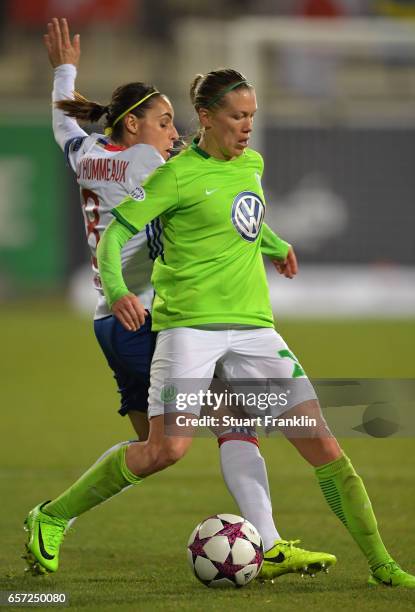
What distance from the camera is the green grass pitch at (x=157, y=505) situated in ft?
17.5

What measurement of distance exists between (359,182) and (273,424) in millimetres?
17454

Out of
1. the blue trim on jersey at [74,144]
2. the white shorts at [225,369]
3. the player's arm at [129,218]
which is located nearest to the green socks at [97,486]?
the white shorts at [225,369]

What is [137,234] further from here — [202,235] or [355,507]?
[355,507]

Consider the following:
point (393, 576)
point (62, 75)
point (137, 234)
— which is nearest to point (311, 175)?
point (62, 75)

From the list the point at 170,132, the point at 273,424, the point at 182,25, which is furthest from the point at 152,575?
the point at 182,25

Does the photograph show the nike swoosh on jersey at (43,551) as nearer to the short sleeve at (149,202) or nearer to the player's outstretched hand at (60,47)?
the short sleeve at (149,202)

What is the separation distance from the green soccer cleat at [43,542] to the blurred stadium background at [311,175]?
53.7ft

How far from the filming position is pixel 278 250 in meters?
6.05

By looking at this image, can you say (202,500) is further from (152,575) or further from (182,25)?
(182,25)

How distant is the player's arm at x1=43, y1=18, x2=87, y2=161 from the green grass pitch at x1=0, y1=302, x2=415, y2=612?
76.6 inches

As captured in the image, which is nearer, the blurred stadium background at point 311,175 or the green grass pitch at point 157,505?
the green grass pitch at point 157,505

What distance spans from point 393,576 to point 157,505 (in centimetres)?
247

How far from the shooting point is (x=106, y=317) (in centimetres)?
604

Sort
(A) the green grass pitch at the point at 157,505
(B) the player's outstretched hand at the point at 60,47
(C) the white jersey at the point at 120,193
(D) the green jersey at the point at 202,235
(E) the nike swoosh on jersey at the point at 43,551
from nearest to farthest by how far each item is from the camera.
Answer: (A) the green grass pitch at the point at 157,505 → (D) the green jersey at the point at 202,235 → (E) the nike swoosh on jersey at the point at 43,551 → (C) the white jersey at the point at 120,193 → (B) the player's outstretched hand at the point at 60,47
